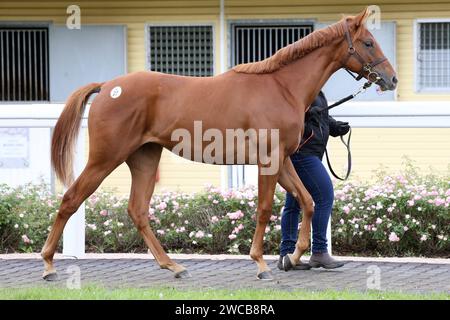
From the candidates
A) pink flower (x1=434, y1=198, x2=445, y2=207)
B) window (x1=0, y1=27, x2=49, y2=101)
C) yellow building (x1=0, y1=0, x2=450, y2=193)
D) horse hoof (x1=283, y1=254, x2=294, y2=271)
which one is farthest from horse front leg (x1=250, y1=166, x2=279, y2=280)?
window (x1=0, y1=27, x2=49, y2=101)

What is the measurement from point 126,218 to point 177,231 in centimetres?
55

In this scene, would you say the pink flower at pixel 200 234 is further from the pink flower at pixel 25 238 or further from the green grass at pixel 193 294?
the green grass at pixel 193 294

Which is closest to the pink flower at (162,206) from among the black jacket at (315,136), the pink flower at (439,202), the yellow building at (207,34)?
the black jacket at (315,136)

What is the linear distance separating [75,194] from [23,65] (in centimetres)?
723

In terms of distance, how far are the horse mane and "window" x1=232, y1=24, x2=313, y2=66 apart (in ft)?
21.0

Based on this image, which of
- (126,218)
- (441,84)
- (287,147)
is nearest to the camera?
(287,147)

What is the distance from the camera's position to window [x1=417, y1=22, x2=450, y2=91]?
13.5 meters

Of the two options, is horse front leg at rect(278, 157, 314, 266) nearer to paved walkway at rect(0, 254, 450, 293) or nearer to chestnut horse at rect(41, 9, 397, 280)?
chestnut horse at rect(41, 9, 397, 280)

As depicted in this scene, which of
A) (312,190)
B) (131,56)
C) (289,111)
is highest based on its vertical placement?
(131,56)

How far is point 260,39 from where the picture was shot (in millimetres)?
13969

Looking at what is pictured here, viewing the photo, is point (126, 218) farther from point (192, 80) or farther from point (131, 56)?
point (131, 56)

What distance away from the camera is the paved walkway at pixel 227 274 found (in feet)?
22.8
